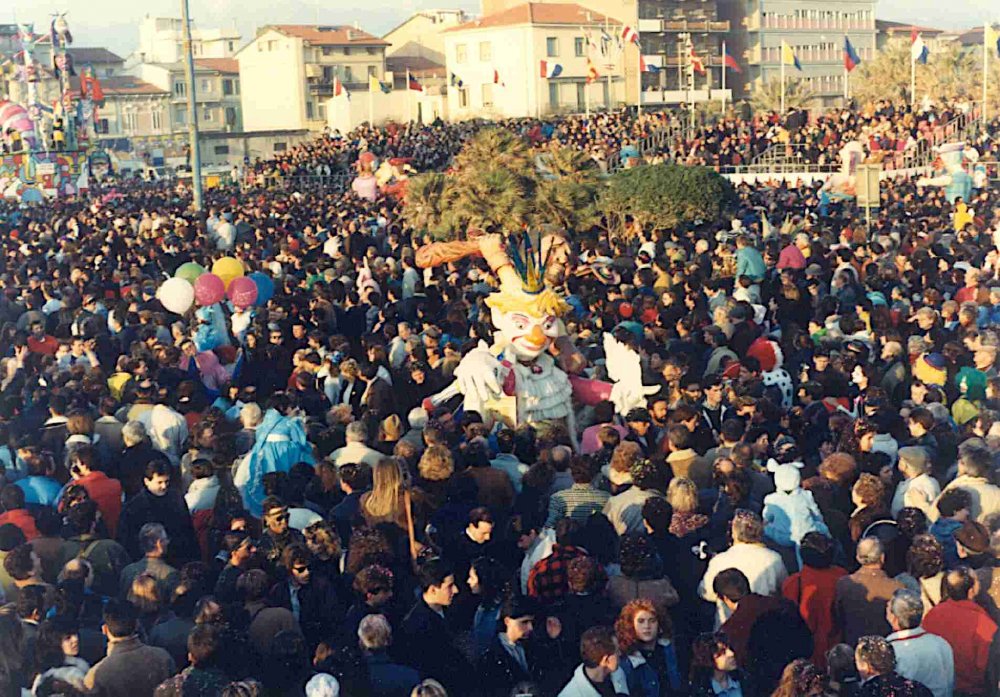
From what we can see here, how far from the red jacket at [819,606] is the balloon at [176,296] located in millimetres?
8694

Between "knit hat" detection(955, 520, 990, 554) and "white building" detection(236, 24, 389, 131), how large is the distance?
219 ft

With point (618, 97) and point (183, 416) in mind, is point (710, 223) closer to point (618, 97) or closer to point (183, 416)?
point (183, 416)

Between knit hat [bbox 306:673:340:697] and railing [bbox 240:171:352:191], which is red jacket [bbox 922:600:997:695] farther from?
railing [bbox 240:171:352:191]

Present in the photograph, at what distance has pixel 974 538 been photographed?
6.19m

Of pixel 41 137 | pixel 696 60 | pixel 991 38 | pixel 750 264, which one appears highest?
pixel 696 60

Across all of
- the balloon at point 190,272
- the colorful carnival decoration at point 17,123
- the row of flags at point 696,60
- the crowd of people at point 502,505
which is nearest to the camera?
the crowd of people at point 502,505

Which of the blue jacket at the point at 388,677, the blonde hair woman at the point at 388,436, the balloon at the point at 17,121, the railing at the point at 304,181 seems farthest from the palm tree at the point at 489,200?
the balloon at the point at 17,121

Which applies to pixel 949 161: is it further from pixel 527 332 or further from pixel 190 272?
pixel 527 332

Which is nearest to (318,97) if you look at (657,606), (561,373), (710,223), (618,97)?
(618,97)

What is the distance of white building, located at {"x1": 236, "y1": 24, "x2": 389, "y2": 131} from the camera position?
234ft

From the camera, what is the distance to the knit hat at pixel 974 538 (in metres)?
6.18

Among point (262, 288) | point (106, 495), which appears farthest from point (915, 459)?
point (262, 288)

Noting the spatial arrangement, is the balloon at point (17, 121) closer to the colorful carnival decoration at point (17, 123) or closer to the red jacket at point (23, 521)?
the colorful carnival decoration at point (17, 123)

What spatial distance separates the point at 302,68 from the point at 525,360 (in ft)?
210
